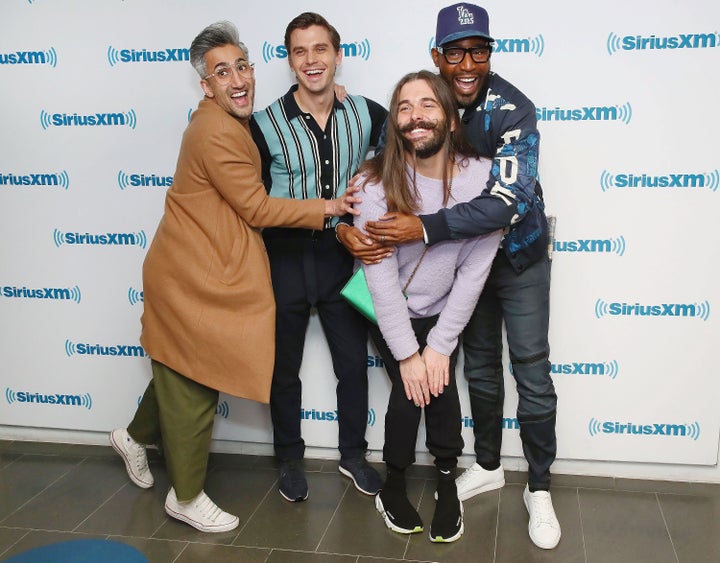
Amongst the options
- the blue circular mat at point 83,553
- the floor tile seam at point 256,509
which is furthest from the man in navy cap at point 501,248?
the blue circular mat at point 83,553

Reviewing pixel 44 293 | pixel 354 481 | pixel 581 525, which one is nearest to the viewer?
pixel 581 525

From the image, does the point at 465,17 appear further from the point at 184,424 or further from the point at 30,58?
the point at 30,58

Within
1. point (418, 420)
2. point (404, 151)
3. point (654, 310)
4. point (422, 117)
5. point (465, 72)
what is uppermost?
point (465, 72)

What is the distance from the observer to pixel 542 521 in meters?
2.59

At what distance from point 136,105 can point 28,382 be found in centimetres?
132

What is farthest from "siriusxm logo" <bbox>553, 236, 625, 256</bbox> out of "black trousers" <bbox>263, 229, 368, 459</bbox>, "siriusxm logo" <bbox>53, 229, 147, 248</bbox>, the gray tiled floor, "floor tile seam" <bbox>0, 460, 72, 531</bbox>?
"floor tile seam" <bbox>0, 460, 72, 531</bbox>

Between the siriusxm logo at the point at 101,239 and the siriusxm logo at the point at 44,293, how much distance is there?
0.20 metres

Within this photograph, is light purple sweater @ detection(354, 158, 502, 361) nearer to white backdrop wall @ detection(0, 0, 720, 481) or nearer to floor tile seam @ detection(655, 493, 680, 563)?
white backdrop wall @ detection(0, 0, 720, 481)

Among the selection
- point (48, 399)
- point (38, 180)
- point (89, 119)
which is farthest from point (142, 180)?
point (48, 399)

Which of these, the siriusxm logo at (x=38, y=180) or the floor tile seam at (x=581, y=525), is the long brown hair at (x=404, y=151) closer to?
the floor tile seam at (x=581, y=525)

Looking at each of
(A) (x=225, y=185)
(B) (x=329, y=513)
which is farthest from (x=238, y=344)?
(B) (x=329, y=513)

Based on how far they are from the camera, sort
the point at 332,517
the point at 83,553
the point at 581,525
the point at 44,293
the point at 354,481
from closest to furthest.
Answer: the point at 83,553 → the point at 581,525 → the point at 332,517 → the point at 354,481 → the point at 44,293

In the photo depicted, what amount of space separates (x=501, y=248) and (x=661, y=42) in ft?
2.90

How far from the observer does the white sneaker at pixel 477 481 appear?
284cm
